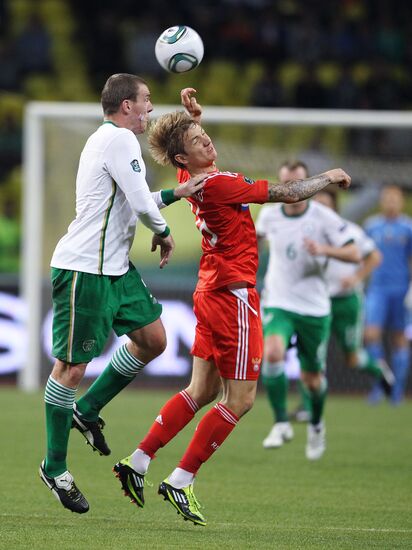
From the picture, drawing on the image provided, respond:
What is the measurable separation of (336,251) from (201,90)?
932 centimetres

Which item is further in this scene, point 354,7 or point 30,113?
point 354,7

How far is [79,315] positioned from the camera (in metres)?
6.29

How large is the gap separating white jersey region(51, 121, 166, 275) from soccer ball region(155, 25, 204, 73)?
2.03 feet

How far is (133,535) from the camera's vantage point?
5965mm

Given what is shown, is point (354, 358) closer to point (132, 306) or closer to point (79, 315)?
point (132, 306)

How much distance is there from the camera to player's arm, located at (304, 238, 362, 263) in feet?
30.0

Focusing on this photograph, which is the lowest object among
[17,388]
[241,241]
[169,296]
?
[17,388]

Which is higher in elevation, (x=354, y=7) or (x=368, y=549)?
(x=354, y=7)

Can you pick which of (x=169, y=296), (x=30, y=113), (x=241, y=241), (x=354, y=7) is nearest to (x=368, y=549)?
(x=241, y=241)

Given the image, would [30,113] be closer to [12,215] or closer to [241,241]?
[12,215]

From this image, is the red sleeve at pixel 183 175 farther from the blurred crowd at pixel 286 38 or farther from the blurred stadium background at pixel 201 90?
the blurred crowd at pixel 286 38

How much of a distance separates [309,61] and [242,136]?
4.23 m

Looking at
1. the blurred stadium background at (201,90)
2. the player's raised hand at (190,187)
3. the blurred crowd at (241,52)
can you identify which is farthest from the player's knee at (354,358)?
the blurred crowd at (241,52)

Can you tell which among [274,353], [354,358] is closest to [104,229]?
[274,353]
